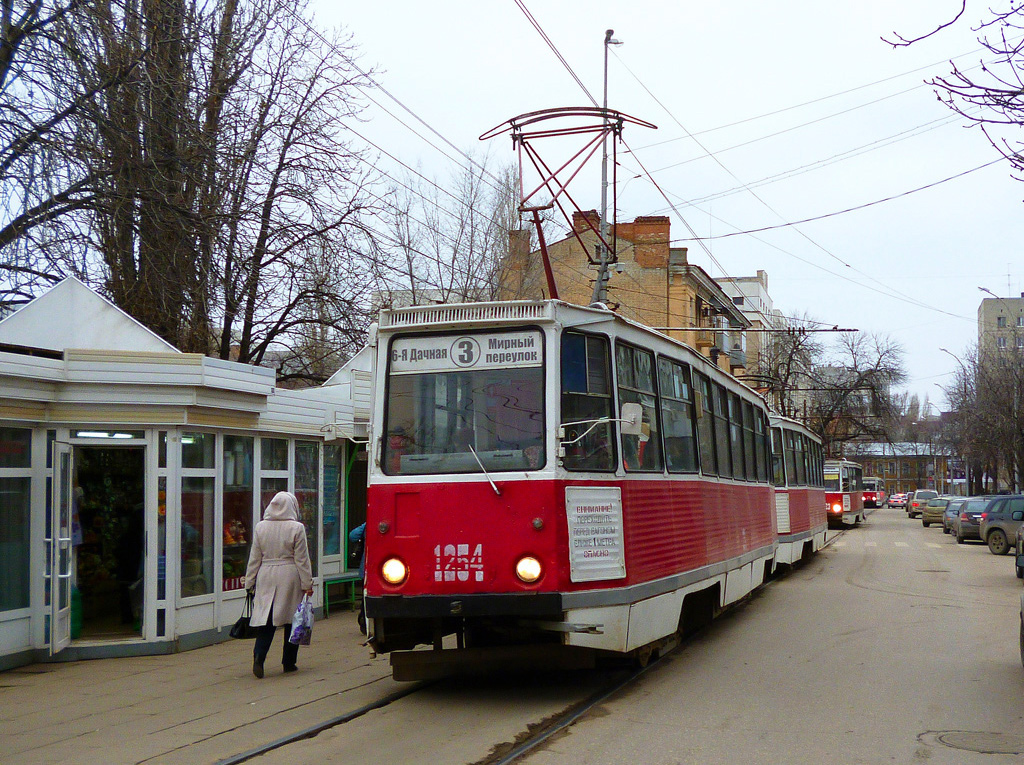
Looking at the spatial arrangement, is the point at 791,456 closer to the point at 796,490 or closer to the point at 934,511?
the point at 796,490

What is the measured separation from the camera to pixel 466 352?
28.2 ft

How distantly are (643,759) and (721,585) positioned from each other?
587 cm

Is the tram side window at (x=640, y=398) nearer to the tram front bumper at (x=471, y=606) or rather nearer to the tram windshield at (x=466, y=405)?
the tram windshield at (x=466, y=405)

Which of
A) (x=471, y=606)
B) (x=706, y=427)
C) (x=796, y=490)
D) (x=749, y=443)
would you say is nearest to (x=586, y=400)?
(x=471, y=606)

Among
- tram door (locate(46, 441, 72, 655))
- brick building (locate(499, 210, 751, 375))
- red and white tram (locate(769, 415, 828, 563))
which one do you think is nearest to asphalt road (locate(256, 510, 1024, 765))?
tram door (locate(46, 441, 72, 655))

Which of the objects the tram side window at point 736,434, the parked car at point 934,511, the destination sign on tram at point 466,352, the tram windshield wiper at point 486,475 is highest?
the destination sign on tram at point 466,352

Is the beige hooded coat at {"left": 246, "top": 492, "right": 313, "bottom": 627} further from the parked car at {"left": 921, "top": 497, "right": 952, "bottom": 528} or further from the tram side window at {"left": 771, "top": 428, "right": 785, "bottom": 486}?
the parked car at {"left": 921, "top": 497, "right": 952, "bottom": 528}

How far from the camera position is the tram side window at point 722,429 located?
12789 mm

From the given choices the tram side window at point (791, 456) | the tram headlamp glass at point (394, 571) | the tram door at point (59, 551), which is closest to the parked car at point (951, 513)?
the tram side window at point (791, 456)

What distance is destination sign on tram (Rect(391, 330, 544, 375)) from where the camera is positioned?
8492 mm

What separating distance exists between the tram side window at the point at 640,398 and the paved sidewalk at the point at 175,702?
114 inches

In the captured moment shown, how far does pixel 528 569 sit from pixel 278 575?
3181 mm

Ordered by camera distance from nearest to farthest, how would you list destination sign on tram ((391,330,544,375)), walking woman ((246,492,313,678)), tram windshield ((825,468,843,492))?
destination sign on tram ((391,330,544,375)), walking woman ((246,492,313,678)), tram windshield ((825,468,843,492))

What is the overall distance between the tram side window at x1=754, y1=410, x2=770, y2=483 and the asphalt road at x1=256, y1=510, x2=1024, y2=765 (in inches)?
102
